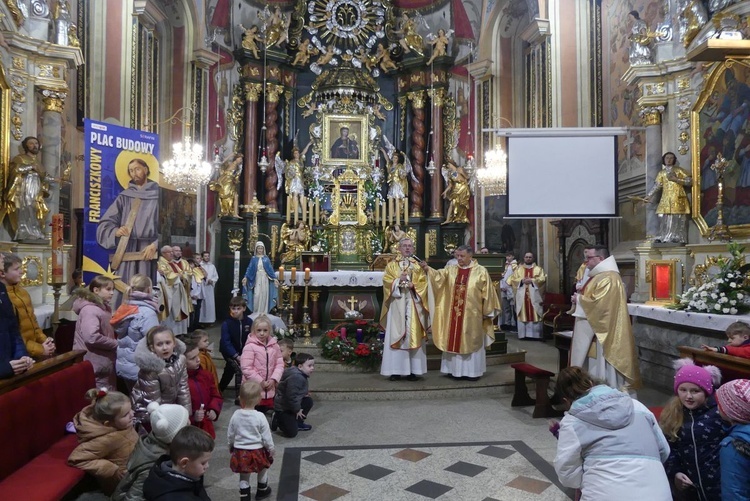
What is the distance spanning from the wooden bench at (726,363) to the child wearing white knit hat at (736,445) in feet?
5.02

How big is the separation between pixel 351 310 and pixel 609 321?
20.5 ft

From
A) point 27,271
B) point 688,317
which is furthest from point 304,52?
point 688,317

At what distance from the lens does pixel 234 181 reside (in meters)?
15.9

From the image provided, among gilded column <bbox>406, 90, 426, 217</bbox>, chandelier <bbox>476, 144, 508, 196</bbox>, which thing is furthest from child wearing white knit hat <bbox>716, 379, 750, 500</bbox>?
gilded column <bbox>406, 90, 426, 217</bbox>

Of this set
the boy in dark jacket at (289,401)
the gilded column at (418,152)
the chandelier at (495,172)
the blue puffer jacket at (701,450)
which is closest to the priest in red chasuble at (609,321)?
the blue puffer jacket at (701,450)

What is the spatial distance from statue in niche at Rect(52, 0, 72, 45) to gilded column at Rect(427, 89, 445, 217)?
400 inches

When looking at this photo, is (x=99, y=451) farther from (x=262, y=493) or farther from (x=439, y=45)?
(x=439, y=45)

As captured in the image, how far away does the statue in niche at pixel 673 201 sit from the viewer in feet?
29.1

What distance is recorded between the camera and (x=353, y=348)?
9.12m

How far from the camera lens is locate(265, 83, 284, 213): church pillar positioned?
16.3m

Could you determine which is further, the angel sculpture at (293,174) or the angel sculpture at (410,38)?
the angel sculpture at (410,38)

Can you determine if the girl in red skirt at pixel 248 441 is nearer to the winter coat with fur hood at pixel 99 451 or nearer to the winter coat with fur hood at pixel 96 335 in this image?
the winter coat with fur hood at pixel 99 451

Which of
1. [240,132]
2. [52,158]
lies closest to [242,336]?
[52,158]

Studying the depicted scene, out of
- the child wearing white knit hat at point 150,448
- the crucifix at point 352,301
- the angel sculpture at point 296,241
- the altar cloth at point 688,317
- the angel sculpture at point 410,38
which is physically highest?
the angel sculpture at point 410,38
